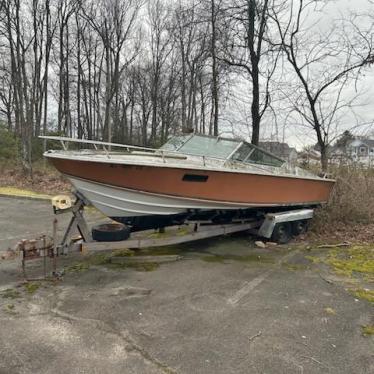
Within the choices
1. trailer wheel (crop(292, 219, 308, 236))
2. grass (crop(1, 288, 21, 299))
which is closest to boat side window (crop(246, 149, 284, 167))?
trailer wheel (crop(292, 219, 308, 236))

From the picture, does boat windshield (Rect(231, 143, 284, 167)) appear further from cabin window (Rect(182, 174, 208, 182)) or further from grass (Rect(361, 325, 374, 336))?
grass (Rect(361, 325, 374, 336))

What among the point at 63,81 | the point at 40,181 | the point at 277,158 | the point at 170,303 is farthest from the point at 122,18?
the point at 170,303

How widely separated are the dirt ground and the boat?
0.81 meters

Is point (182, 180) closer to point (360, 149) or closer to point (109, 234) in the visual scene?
point (109, 234)

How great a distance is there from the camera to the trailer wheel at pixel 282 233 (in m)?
6.84

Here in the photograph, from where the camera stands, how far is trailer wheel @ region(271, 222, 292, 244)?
6844mm

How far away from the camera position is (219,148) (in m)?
6.43

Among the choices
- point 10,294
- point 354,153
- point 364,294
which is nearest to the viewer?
point 10,294

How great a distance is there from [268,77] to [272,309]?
980 cm

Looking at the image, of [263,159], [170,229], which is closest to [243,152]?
[263,159]

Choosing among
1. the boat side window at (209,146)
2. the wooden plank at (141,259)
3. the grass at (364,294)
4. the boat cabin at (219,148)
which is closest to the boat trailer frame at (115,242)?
the wooden plank at (141,259)

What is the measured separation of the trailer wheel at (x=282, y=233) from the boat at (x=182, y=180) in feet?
1.23

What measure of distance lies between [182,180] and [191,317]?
6.98 ft

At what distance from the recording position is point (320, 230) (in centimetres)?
775
